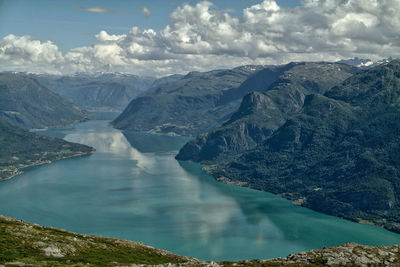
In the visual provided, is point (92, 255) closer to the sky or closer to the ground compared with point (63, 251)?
closer to the ground

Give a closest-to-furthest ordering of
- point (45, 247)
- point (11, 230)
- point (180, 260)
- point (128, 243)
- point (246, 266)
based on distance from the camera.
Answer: point (246, 266), point (45, 247), point (11, 230), point (180, 260), point (128, 243)

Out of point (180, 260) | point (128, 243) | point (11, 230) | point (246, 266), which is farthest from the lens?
point (128, 243)

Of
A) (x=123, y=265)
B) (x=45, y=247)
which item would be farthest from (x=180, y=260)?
(x=45, y=247)

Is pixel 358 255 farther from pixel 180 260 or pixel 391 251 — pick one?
pixel 180 260

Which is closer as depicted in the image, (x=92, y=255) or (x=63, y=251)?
(x=63, y=251)

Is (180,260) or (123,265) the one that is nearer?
(123,265)

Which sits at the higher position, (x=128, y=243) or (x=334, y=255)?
(x=334, y=255)

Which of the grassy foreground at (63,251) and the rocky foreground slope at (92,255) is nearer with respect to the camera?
the grassy foreground at (63,251)

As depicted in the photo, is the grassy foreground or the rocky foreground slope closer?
the grassy foreground
